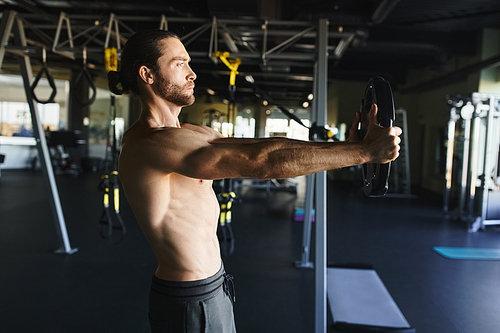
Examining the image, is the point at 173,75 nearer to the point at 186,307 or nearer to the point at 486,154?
the point at 186,307

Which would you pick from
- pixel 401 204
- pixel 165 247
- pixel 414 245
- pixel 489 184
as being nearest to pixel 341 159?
pixel 165 247

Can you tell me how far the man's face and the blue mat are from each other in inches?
163

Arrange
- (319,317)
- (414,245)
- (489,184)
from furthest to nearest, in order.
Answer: (489,184)
(414,245)
(319,317)

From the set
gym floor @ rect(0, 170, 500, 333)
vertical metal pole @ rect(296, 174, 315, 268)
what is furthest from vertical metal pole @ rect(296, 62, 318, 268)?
gym floor @ rect(0, 170, 500, 333)

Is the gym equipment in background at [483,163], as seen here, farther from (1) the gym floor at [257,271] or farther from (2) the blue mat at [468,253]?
(2) the blue mat at [468,253]

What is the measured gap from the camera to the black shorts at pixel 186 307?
3.72 ft

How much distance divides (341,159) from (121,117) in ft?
41.8

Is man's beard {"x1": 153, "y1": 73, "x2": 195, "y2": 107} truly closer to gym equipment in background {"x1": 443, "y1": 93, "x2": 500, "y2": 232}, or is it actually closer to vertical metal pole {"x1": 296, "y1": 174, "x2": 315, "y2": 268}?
vertical metal pole {"x1": 296, "y1": 174, "x2": 315, "y2": 268}

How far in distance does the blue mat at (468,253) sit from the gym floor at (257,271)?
0.14 m

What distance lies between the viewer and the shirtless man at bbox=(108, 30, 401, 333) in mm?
927

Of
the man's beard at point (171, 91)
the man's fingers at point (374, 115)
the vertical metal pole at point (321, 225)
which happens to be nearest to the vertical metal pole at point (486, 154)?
the vertical metal pole at point (321, 225)

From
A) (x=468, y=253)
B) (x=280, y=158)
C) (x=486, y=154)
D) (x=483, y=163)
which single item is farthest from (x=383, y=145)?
(x=483, y=163)

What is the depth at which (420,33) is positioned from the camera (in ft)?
21.6

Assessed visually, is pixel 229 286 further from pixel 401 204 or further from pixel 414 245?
pixel 401 204
